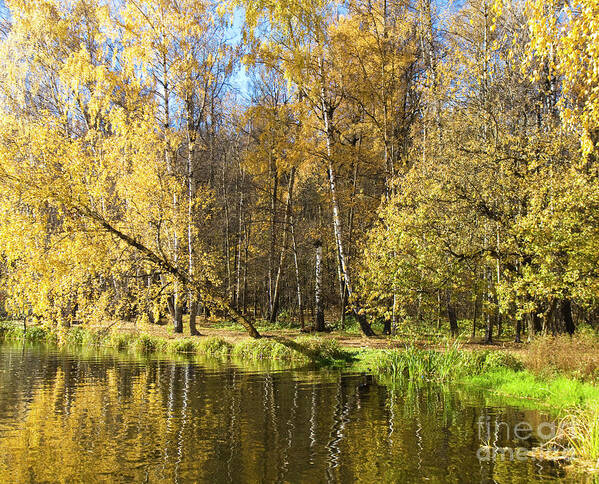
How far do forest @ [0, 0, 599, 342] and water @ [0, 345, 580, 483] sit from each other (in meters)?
4.22

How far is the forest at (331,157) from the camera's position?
569 inches

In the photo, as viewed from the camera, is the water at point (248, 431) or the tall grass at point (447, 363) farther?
the tall grass at point (447, 363)

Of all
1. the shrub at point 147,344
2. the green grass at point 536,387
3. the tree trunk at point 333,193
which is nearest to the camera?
the green grass at point 536,387

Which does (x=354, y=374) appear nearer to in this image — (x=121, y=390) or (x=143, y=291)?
(x=121, y=390)

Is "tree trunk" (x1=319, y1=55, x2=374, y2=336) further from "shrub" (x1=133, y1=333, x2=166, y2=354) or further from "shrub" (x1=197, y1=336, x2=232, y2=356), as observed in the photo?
"shrub" (x1=133, y1=333, x2=166, y2=354)

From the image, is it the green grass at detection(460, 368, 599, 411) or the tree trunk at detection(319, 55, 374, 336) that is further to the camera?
the tree trunk at detection(319, 55, 374, 336)

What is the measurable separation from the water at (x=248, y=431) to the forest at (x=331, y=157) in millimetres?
4218

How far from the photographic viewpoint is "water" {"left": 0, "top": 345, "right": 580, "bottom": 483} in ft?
21.3

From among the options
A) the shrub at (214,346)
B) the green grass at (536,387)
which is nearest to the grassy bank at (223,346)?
the shrub at (214,346)

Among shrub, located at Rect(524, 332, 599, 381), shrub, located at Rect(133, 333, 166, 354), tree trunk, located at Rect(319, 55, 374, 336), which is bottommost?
shrub, located at Rect(133, 333, 166, 354)

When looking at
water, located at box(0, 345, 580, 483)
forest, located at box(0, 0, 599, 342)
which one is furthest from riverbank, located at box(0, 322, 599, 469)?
forest, located at box(0, 0, 599, 342)

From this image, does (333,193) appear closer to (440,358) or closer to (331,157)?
(331,157)

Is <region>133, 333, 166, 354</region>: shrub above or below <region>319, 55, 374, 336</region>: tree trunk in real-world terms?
below

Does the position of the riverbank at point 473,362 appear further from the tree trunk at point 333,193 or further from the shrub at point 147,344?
the tree trunk at point 333,193
